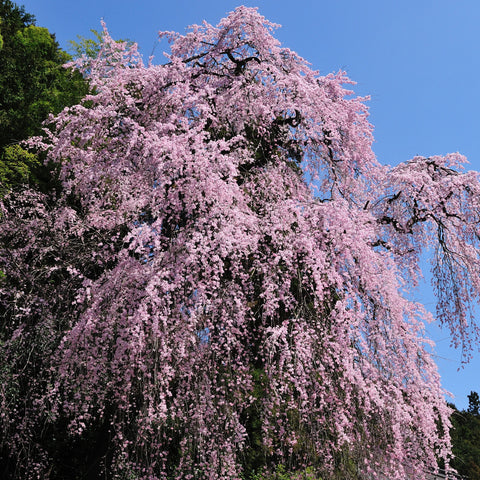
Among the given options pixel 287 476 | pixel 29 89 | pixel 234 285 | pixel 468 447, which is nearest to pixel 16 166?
pixel 29 89

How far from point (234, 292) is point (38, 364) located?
450 cm

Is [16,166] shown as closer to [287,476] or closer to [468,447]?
[287,476]

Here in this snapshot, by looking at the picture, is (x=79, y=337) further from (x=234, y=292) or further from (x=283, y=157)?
(x=283, y=157)

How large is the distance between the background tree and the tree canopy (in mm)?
5157

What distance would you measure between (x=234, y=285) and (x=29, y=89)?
14733 mm

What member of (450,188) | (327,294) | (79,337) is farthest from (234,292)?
(450,188)

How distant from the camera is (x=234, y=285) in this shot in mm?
5375

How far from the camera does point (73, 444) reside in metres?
8.36

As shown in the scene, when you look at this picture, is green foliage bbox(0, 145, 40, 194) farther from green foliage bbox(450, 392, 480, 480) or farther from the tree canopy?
green foliage bbox(450, 392, 480, 480)

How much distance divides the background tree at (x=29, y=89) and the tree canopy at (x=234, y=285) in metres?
5.16

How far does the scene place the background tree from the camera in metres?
13.3

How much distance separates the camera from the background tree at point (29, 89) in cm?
1334

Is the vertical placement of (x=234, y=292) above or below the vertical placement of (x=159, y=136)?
below

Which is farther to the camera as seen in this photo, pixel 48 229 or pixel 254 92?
pixel 48 229
